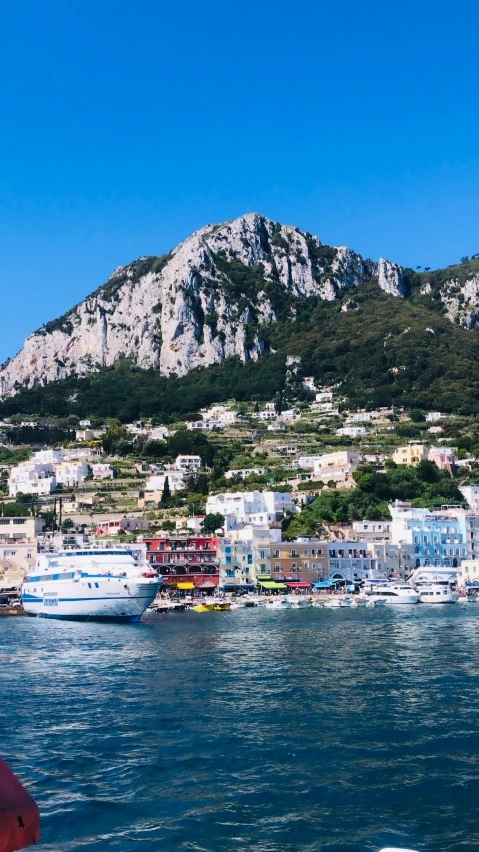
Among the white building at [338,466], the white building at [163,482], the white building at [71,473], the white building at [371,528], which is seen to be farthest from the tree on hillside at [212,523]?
the white building at [71,473]

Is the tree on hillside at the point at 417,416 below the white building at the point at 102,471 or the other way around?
the other way around

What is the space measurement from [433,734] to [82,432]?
158m

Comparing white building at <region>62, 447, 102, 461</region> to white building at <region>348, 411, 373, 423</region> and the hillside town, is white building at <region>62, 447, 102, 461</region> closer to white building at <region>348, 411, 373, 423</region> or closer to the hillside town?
the hillside town

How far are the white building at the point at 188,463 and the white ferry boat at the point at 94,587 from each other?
6961cm

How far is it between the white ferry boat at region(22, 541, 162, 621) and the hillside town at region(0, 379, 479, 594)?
2490 centimetres

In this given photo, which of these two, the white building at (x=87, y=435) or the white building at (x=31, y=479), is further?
the white building at (x=87, y=435)

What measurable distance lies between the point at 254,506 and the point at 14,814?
109793mm

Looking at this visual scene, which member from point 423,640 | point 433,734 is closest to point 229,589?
point 423,640

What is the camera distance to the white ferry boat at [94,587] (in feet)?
228

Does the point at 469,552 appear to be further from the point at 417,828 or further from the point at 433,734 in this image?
the point at 417,828

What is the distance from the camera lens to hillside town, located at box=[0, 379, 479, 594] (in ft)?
332

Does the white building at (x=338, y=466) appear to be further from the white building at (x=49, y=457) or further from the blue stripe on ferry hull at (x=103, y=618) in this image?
the blue stripe on ferry hull at (x=103, y=618)

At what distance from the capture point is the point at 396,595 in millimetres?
84875

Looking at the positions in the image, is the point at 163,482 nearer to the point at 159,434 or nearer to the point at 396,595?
the point at 159,434
